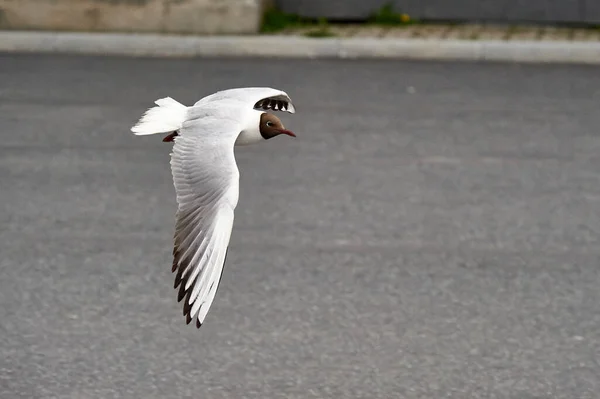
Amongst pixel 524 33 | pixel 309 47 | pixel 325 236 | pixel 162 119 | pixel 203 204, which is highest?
pixel 162 119

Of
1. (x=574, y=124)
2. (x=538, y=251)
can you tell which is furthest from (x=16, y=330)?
(x=574, y=124)

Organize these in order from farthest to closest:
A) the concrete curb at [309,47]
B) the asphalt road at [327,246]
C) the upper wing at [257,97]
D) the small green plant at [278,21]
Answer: the small green plant at [278,21] < the concrete curb at [309,47] < the asphalt road at [327,246] < the upper wing at [257,97]

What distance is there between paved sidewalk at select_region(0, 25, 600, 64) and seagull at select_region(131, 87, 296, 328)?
6.74 m

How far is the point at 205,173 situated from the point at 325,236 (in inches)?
99.0

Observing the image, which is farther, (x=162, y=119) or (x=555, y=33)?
(x=555, y=33)

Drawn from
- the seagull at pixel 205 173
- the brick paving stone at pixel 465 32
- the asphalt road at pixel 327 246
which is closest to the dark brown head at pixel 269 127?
the seagull at pixel 205 173

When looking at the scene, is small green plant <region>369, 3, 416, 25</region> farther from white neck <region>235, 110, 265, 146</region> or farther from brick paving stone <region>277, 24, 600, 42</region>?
white neck <region>235, 110, 265, 146</region>

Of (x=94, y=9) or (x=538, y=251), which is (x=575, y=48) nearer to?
(x=94, y=9)

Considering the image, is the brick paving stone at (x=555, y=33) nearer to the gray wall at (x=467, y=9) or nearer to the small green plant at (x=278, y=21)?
the gray wall at (x=467, y=9)

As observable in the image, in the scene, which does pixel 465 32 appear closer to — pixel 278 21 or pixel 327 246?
pixel 278 21

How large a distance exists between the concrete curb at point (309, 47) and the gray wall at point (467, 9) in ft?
2.67

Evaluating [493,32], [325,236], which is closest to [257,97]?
[325,236]

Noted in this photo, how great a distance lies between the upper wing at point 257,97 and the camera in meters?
4.55

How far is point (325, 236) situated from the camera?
661cm
